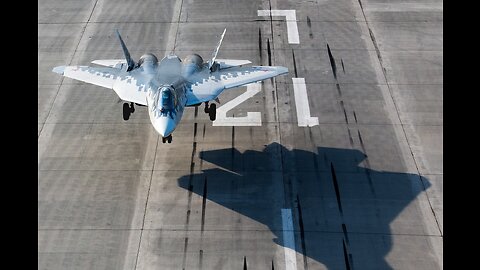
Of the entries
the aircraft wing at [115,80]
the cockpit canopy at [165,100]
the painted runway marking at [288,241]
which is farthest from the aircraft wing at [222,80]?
the painted runway marking at [288,241]

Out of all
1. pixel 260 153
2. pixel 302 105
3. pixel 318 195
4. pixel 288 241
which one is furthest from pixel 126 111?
pixel 288 241

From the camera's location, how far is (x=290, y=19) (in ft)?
128

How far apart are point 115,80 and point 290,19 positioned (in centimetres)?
1609

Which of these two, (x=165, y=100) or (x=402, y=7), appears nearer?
→ (x=165, y=100)

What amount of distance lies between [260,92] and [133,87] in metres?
8.44

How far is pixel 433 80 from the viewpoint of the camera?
110 ft

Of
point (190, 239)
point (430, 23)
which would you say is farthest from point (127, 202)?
point (430, 23)

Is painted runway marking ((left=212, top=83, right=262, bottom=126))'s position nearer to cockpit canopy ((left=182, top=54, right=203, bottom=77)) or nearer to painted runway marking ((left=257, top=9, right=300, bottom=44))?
cockpit canopy ((left=182, top=54, right=203, bottom=77))

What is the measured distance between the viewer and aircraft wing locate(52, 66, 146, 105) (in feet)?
86.3

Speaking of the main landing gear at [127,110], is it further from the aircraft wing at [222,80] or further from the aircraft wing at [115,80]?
the aircraft wing at [222,80]

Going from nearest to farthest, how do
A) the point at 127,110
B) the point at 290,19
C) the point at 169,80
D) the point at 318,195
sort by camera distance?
the point at 318,195
the point at 169,80
the point at 127,110
the point at 290,19

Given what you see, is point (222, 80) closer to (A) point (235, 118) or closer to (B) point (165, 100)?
(A) point (235, 118)

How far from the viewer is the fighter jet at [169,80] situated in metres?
24.9
